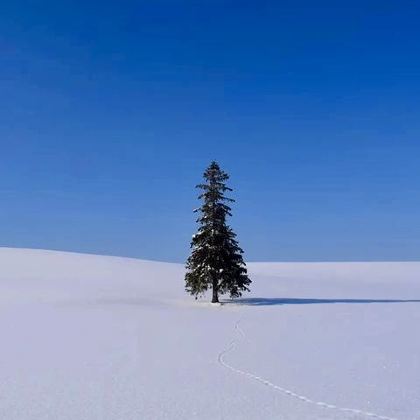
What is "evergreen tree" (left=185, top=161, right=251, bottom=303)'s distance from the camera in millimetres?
35250

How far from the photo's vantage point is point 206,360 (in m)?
14.8

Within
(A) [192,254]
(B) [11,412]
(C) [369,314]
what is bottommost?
(B) [11,412]

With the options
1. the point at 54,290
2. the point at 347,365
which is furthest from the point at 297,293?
the point at 347,365

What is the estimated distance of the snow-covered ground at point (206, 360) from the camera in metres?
9.85

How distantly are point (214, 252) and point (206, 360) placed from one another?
813 inches

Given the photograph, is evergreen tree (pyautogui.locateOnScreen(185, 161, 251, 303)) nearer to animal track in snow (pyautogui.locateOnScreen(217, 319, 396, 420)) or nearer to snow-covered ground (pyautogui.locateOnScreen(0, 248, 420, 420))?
snow-covered ground (pyautogui.locateOnScreen(0, 248, 420, 420))

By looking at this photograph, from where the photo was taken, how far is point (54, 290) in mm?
41719

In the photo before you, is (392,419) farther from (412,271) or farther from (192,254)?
(412,271)

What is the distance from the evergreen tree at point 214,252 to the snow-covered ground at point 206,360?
1.51m

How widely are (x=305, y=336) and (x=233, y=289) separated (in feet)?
50.8

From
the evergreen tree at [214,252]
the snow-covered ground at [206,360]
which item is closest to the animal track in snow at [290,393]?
the snow-covered ground at [206,360]

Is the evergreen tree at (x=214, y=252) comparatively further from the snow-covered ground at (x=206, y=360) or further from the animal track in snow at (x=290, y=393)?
the animal track in snow at (x=290, y=393)

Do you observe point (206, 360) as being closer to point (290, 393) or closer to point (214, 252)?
point (290, 393)

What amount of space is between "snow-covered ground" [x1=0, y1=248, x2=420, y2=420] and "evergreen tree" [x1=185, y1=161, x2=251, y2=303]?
151 cm
